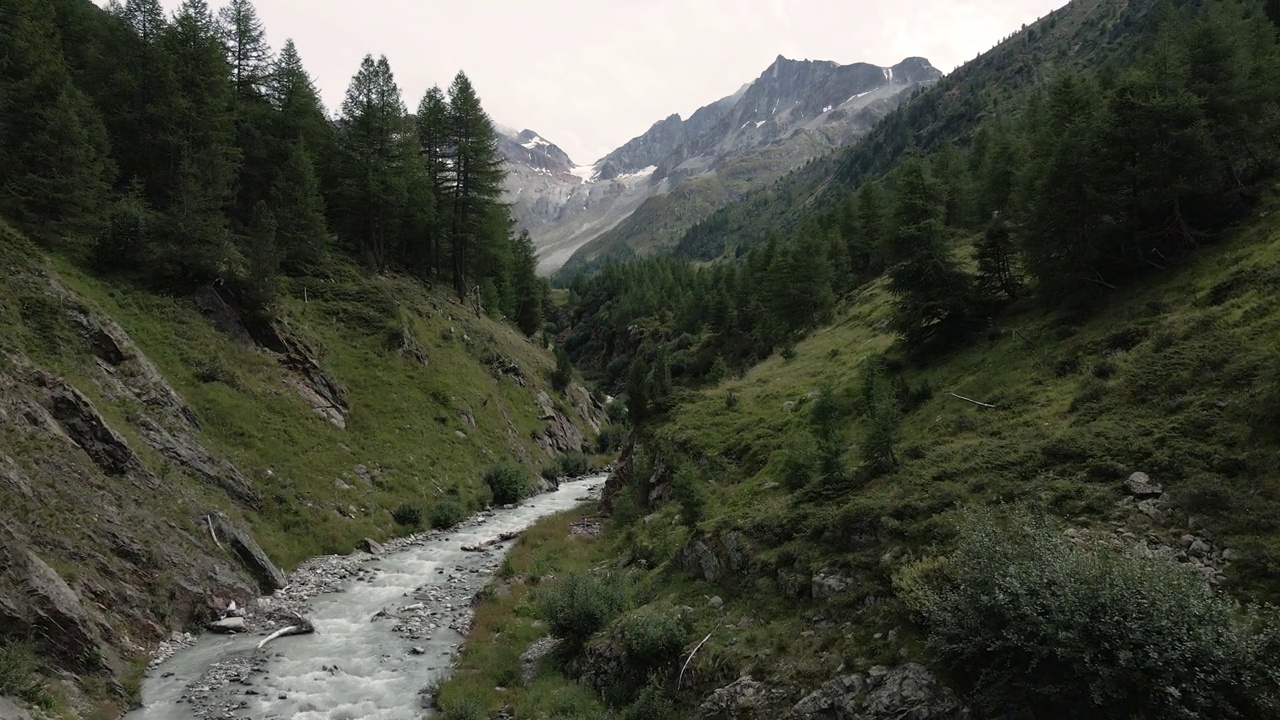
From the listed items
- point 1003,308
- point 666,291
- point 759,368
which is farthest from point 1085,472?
point 666,291

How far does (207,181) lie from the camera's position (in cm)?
3859

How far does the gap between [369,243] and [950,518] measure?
60.4 meters

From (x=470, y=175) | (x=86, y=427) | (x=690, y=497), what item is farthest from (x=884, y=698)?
(x=470, y=175)

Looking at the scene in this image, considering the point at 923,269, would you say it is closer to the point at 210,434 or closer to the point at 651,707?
the point at 651,707

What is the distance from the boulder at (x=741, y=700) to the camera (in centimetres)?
1321

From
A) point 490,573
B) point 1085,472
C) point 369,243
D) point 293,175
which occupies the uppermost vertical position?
point 293,175

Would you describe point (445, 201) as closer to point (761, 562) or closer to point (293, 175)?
point (293, 175)

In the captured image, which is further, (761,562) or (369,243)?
(369,243)

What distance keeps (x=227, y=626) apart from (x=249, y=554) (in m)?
4.09

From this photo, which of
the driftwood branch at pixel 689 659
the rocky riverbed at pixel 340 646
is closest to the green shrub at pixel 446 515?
the rocky riverbed at pixel 340 646

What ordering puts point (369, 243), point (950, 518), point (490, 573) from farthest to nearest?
point (369, 243) → point (490, 573) → point (950, 518)

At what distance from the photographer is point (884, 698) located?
11.6m

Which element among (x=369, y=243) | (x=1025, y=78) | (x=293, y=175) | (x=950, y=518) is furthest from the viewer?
(x=1025, y=78)

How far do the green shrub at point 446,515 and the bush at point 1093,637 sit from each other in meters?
31.2
